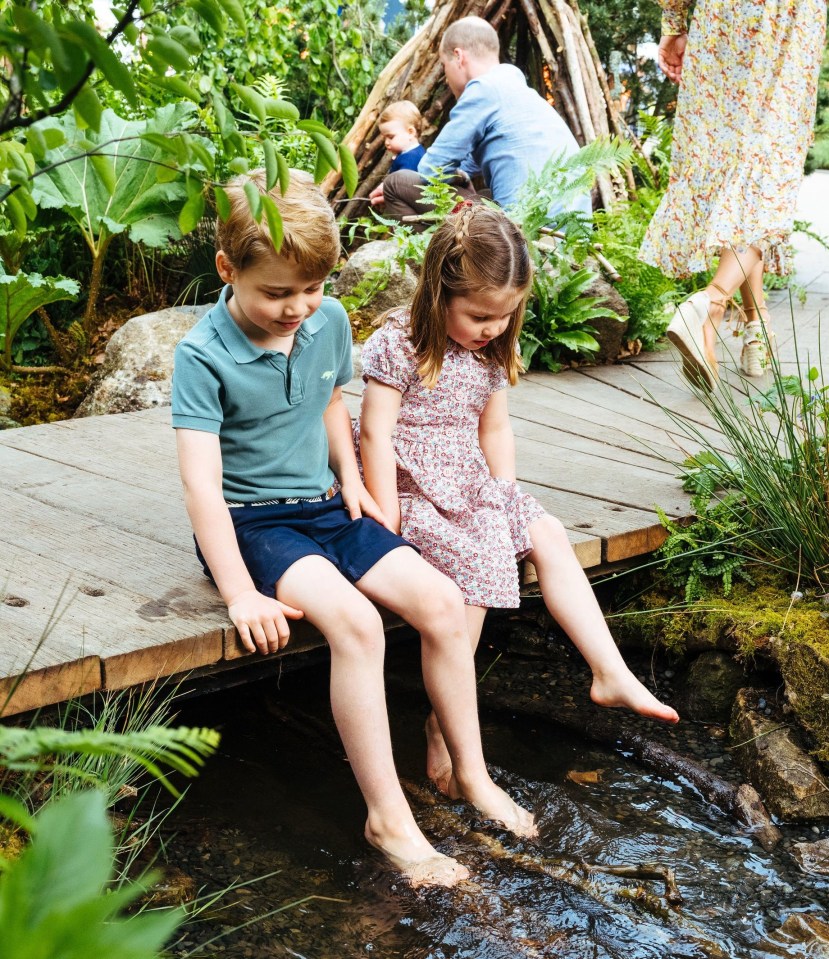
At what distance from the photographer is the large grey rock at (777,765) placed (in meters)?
2.57

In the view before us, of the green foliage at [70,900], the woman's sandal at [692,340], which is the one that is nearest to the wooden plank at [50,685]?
the green foliage at [70,900]

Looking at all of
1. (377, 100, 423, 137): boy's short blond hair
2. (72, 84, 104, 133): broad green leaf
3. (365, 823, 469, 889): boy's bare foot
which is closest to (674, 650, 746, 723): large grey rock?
(365, 823, 469, 889): boy's bare foot

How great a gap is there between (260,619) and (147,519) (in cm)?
94

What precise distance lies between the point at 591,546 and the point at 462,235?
95cm

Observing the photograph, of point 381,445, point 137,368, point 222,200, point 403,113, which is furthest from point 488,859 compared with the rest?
point 403,113

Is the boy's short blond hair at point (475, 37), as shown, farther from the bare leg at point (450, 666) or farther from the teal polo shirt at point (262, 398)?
the bare leg at point (450, 666)

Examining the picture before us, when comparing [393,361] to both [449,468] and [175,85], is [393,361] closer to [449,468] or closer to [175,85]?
[449,468]

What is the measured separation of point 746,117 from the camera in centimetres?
476

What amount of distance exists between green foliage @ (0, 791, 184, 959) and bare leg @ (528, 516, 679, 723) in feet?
7.15

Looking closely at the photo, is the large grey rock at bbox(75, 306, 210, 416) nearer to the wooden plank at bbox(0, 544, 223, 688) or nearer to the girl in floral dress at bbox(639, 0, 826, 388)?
the wooden plank at bbox(0, 544, 223, 688)

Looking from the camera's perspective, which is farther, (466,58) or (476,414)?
(466,58)

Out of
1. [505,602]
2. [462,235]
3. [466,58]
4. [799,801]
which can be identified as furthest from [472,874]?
[466,58]

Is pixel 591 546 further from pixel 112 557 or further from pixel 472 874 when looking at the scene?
pixel 112 557

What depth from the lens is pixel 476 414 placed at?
9.93 ft
